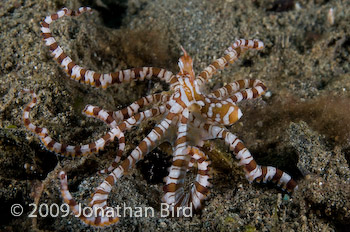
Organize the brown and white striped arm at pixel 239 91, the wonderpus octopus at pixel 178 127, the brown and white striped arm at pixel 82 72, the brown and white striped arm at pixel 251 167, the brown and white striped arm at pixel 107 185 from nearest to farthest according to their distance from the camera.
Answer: the brown and white striped arm at pixel 107 185 → the wonderpus octopus at pixel 178 127 → the brown and white striped arm at pixel 251 167 → the brown and white striped arm at pixel 82 72 → the brown and white striped arm at pixel 239 91

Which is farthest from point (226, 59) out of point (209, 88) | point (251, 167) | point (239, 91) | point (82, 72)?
point (82, 72)

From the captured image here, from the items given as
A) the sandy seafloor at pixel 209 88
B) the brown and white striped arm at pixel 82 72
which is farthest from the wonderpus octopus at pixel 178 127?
the sandy seafloor at pixel 209 88

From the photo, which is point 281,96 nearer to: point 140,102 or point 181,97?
point 181,97

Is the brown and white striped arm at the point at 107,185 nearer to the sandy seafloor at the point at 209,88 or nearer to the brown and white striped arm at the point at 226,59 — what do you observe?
the sandy seafloor at the point at 209,88

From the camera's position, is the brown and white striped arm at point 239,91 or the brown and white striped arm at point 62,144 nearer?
the brown and white striped arm at point 62,144

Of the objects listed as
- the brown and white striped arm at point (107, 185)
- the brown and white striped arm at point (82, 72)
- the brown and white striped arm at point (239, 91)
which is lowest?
the brown and white striped arm at point (107, 185)
